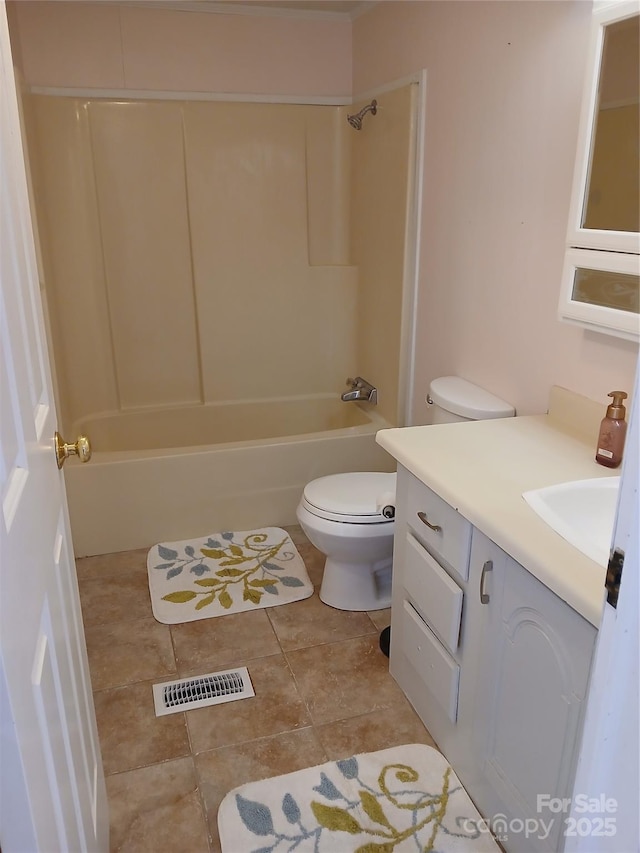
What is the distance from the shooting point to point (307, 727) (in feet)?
6.17

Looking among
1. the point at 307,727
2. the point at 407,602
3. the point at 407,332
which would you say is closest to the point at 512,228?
the point at 407,332

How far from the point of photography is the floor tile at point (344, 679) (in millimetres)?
1954

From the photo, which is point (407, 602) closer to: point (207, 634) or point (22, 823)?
point (207, 634)

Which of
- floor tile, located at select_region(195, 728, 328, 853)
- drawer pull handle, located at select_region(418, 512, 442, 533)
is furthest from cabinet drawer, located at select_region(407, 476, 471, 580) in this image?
floor tile, located at select_region(195, 728, 328, 853)

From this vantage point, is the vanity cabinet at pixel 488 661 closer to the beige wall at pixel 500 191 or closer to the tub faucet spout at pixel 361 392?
the beige wall at pixel 500 191

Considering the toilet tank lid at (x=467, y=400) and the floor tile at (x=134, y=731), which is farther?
the toilet tank lid at (x=467, y=400)

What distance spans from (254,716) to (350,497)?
78 centimetres

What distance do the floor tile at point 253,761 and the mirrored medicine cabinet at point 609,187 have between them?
137cm

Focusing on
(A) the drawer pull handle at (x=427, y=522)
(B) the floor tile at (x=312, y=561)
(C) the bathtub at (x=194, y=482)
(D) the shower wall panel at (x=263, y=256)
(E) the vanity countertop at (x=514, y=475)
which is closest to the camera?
(E) the vanity countertop at (x=514, y=475)

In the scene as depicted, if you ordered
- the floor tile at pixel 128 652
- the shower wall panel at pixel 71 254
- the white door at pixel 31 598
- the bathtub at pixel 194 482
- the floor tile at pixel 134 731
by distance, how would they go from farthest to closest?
the shower wall panel at pixel 71 254
the bathtub at pixel 194 482
the floor tile at pixel 128 652
the floor tile at pixel 134 731
the white door at pixel 31 598

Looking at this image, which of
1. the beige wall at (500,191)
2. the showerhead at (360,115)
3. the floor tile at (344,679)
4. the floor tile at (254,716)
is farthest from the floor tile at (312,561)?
the showerhead at (360,115)

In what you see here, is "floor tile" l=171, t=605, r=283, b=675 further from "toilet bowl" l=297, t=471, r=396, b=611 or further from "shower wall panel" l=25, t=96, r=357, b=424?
"shower wall panel" l=25, t=96, r=357, b=424

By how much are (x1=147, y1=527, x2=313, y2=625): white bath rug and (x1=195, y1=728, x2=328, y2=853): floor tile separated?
636 millimetres

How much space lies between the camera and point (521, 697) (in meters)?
1.35
